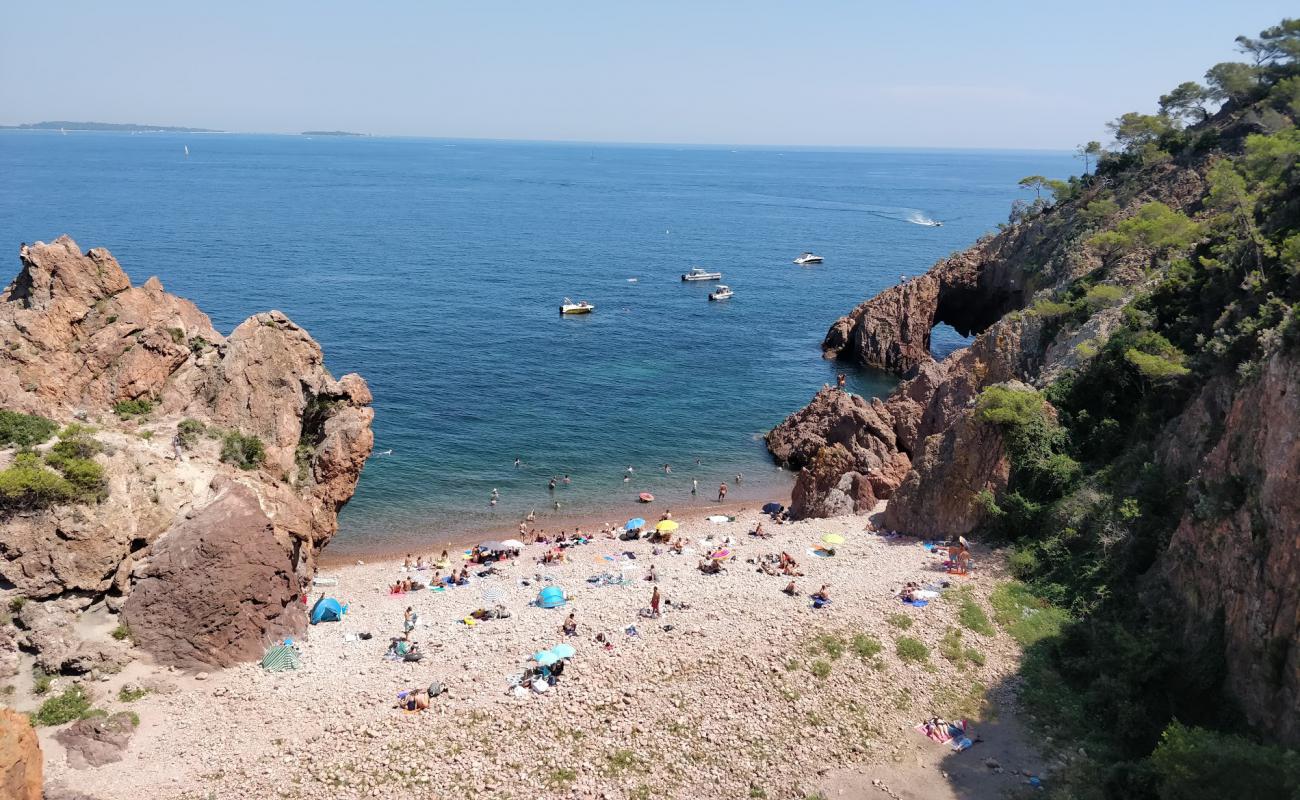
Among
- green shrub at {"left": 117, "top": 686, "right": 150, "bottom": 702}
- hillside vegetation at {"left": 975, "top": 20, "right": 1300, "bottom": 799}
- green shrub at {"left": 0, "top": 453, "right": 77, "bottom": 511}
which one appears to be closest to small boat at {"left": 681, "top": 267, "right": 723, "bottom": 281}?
hillside vegetation at {"left": 975, "top": 20, "right": 1300, "bottom": 799}

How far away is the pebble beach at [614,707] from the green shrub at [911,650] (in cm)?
16

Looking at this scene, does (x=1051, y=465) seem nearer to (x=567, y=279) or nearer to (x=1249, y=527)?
(x=1249, y=527)

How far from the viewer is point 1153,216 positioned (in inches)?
1912

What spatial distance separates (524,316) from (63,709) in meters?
65.4

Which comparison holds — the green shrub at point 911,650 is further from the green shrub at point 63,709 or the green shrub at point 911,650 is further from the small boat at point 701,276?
the small boat at point 701,276

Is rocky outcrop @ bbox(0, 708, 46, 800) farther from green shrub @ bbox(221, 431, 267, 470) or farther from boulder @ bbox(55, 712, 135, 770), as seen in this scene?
green shrub @ bbox(221, 431, 267, 470)

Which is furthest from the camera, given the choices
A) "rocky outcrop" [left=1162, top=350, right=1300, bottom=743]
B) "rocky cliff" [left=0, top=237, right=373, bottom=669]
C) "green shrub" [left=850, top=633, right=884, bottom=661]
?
"rocky cliff" [left=0, top=237, right=373, bottom=669]

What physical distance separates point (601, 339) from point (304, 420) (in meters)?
45.0

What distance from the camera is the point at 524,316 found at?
287 feet

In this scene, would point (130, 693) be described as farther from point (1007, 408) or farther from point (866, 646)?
point (1007, 408)

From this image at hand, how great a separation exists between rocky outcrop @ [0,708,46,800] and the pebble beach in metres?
1.42

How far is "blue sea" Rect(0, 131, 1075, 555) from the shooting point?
52.4m

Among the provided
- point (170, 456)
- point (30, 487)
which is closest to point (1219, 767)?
point (30, 487)

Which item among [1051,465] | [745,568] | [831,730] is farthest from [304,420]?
[1051,465]
